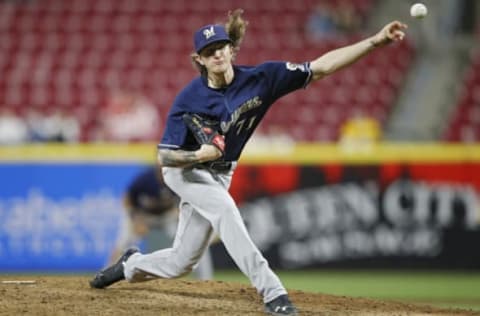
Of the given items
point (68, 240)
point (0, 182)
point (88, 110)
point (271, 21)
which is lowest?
point (68, 240)

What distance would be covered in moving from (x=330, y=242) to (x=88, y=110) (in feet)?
16.8

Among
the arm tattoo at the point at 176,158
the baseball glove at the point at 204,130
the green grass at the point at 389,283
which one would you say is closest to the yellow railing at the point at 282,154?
the green grass at the point at 389,283

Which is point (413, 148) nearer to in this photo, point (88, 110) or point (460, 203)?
point (460, 203)

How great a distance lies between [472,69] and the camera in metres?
16.6

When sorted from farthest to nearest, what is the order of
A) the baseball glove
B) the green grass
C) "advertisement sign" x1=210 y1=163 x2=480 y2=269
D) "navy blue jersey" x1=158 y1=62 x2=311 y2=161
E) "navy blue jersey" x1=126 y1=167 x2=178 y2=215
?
"advertisement sign" x1=210 y1=163 x2=480 y2=269
the green grass
"navy blue jersey" x1=126 y1=167 x2=178 y2=215
"navy blue jersey" x1=158 y1=62 x2=311 y2=161
the baseball glove

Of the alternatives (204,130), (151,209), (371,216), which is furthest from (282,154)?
(204,130)

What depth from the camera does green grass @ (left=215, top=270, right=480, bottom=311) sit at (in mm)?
10922

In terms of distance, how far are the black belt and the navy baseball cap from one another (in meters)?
0.71

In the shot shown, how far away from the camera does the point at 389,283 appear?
1194 cm

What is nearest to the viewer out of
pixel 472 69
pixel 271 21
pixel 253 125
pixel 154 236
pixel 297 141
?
pixel 253 125

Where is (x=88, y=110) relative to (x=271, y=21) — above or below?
below

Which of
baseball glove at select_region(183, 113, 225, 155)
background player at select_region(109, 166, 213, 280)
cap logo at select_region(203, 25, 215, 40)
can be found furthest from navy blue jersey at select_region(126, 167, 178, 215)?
cap logo at select_region(203, 25, 215, 40)

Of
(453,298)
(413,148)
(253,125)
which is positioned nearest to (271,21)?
(413,148)

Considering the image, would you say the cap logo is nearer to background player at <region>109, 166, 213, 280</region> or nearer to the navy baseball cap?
the navy baseball cap
